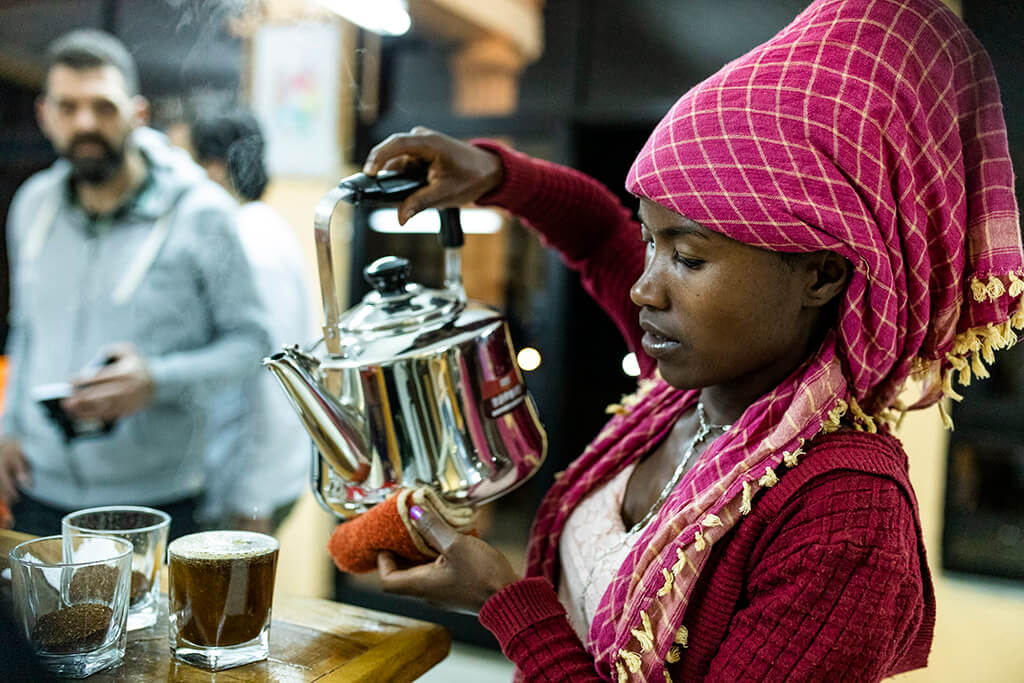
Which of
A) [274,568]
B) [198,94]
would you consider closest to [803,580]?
[274,568]

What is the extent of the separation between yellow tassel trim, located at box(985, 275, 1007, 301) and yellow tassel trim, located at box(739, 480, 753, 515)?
0.25 m

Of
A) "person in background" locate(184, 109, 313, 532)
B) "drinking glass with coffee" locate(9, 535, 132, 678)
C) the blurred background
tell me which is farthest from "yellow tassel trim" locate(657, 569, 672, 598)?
"person in background" locate(184, 109, 313, 532)

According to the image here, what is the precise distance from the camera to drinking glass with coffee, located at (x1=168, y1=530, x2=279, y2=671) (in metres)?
0.71

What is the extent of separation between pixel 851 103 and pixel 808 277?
155 millimetres

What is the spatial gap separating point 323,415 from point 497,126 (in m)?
1.94

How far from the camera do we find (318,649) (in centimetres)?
78

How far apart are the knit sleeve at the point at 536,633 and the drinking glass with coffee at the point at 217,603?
0.21 m

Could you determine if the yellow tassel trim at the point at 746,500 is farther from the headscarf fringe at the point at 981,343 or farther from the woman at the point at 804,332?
the headscarf fringe at the point at 981,343

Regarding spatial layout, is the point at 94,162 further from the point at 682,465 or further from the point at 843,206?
the point at 843,206

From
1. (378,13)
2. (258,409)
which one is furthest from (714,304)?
(378,13)

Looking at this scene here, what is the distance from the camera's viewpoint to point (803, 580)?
67cm

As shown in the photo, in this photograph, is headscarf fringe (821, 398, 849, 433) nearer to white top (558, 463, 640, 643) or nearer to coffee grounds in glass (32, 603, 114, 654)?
white top (558, 463, 640, 643)

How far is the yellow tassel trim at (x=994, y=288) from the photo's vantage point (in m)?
0.72

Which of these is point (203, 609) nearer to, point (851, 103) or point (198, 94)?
point (851, 103)
